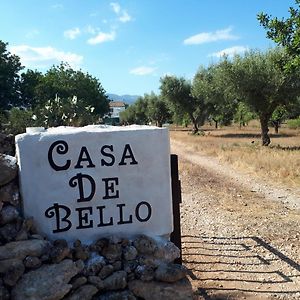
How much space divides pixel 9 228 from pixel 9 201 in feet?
0.72

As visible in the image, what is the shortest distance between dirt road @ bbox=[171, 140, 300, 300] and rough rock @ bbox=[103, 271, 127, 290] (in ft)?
4.92

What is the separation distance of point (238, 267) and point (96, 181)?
2.90 meters

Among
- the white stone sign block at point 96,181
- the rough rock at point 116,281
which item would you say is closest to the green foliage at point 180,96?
Result: the white stone sign block at point 96,181

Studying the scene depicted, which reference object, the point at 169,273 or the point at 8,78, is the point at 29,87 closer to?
the point at 8,78

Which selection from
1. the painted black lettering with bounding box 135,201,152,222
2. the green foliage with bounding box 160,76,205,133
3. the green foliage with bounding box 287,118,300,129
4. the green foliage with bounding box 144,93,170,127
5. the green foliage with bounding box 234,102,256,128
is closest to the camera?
the painted black lettering with bounding box 135,201,152,222

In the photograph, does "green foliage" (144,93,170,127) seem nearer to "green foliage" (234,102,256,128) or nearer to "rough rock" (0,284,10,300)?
"green foliage" (234,102,256,128)

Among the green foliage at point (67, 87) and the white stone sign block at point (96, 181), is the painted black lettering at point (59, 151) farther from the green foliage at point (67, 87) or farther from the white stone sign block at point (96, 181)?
the green foliage at point (67, 87)

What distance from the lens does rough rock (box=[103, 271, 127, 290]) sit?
325cm

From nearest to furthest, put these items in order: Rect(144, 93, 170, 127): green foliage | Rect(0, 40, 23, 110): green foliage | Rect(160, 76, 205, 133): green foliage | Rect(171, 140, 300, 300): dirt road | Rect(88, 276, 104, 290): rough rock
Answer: Rect(88, 276, 104, 290): rough rock < Rect(171, 140, 300, 300): dirt road < Rect(160, 76, 205, 133): green foliage < Rect(0, 40, 23, 110): green foliage < Rect(144, 93, 170, 127): green foliage

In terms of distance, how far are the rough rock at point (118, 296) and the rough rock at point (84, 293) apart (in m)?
0.09

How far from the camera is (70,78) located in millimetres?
50312

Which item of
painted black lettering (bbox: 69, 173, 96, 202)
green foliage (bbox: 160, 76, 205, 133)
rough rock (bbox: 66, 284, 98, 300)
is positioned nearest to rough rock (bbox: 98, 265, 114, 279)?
rough rock (bbox: 66, 284, 98, 300)

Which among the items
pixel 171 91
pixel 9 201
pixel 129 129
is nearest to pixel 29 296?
pixel 9 201

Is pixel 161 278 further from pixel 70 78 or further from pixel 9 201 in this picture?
pixel 70 78
